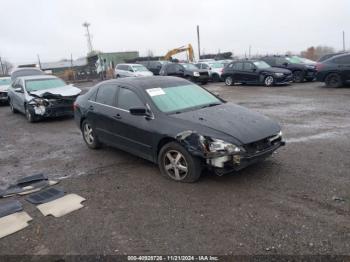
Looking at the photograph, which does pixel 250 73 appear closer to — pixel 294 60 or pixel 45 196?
pixel 294 60

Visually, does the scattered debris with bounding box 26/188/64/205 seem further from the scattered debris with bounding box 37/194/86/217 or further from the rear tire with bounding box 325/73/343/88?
the rear tire with bounding box 325/73/343/88

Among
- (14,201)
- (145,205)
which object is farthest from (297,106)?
(14,201)

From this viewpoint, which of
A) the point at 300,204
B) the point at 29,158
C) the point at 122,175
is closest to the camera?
the point at 300,204

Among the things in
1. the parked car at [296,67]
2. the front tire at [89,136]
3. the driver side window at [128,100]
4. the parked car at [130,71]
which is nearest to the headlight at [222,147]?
the driver side window at [128,100]

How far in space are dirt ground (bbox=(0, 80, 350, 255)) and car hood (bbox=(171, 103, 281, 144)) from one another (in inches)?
26.9

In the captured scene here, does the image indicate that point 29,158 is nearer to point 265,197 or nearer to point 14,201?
point 14,201

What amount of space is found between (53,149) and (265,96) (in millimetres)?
9878

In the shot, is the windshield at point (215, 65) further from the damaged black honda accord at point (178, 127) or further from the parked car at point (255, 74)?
the damaged black honda accord at point (178, 127)

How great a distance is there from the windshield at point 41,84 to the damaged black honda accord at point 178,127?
572cm

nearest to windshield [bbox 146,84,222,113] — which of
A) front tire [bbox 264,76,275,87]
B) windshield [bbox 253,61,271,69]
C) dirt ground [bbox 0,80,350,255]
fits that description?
dirt ground [bbox 0,80,350,255]

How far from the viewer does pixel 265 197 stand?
4262 millimetres

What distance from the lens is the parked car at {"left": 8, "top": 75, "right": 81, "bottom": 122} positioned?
1071cm

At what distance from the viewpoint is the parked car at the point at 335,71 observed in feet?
47.5

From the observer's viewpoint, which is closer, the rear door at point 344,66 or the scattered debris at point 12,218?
the scattered debris at point 12,218
